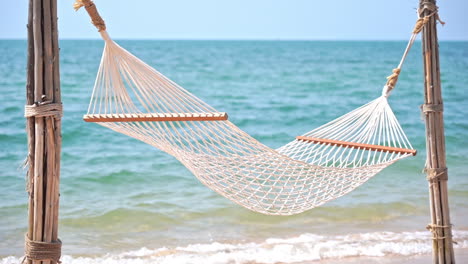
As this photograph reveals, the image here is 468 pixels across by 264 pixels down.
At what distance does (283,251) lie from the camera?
3391 millimetres

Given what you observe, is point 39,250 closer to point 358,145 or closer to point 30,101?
point 30,101

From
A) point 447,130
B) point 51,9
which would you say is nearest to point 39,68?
point 51,9

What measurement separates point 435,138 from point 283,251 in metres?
1.37

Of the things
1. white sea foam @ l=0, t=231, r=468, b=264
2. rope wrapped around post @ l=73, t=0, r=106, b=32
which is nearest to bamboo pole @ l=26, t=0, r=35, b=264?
rope wrapped around post @ l=73, t=0, r=106, b=32

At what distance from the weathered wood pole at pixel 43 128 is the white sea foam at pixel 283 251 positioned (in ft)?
5.44

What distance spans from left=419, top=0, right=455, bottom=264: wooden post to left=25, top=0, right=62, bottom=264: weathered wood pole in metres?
1.36

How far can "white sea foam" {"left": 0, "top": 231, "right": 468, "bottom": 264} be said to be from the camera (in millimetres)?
3303

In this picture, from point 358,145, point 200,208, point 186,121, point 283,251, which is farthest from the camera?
point 200,208

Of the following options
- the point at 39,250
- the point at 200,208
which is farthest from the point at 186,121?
the point at 200,208

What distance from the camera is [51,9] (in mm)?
1666

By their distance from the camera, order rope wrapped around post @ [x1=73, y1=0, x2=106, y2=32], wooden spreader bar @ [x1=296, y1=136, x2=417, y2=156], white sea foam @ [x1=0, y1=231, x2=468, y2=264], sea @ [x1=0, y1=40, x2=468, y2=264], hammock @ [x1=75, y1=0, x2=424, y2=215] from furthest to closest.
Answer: sea @ [x1=0, y1=40, x2=468, y2=264]
white sea foam @ [x1=0, y1=231, x2=468, y2=264]
wooden spreader bar @ [x1=296, y1=136, x2=417, y2=156]
hammock @ [x1=75, y1=0, x2=424, y2=215]
rope wrapped around post @ [x1=73, y1=0, x2=106, y2=32]

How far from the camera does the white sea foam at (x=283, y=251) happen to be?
3.30 metres

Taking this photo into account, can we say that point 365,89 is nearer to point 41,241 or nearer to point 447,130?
point 447,130

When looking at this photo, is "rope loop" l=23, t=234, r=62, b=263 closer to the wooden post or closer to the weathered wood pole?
the weathered wood pole
